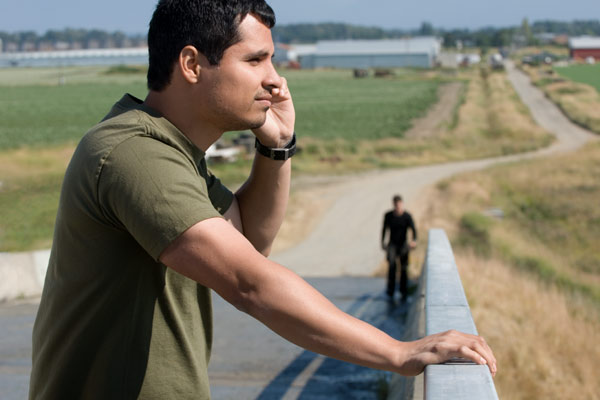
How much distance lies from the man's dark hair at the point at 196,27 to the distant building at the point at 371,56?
142994 millimetres

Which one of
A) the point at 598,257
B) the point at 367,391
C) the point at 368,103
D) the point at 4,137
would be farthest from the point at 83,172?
the point at 368,103

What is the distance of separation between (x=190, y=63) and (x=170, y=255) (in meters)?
0.46

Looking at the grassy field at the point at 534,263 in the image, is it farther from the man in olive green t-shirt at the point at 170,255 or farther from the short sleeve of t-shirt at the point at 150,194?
the short sleeve of t-shirt at the point at 150,194

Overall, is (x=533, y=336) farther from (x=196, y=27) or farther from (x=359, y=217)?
(x=359, y=217)

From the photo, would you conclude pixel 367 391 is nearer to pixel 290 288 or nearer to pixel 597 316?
pixel 290 288

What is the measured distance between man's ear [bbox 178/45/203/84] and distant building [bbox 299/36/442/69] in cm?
14302

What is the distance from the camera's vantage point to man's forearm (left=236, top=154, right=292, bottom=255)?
7.21ft

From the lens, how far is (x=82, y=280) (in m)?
1.60

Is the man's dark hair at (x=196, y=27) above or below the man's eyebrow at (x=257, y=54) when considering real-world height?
above

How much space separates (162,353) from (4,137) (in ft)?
142

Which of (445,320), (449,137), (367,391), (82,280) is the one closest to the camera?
(82,280)

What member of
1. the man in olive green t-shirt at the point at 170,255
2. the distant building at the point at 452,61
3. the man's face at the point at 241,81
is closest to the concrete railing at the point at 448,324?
the man in olive green t-shirt at the point at 170,255

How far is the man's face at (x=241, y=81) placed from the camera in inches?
65.1

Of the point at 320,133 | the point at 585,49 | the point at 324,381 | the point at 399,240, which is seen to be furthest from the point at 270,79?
the point at 585,49
